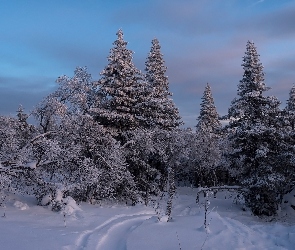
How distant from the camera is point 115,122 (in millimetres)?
23797

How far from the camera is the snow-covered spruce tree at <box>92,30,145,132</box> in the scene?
23.5 m

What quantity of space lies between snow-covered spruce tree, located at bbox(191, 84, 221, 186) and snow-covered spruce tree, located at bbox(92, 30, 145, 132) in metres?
16.9

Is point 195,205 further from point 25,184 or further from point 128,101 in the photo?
point 25,184

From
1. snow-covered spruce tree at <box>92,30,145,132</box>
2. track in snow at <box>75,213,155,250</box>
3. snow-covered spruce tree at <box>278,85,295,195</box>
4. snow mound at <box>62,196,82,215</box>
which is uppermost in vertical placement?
snow-covered spruce tree at <box>92,30,145,132</box>

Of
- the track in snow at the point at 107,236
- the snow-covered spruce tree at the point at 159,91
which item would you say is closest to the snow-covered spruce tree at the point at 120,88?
the snow-covered spruce tree at the point at 159,91

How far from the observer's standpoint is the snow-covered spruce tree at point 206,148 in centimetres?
4069

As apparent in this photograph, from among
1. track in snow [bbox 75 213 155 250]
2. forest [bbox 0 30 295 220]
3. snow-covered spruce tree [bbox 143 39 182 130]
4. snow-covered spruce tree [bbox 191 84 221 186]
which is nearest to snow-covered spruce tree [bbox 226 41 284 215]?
forest [bbox 0 30 295 220]

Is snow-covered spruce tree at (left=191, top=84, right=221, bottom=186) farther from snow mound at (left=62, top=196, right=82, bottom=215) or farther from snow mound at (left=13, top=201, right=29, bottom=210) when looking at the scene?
snow mound at (left=13, top=201, right=29, bottom=210)

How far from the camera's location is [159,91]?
3112 centimetres

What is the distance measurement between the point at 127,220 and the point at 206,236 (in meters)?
5.16

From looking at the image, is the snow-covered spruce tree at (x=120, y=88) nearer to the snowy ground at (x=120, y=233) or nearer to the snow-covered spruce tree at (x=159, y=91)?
the snow-covered spruce tree at (x=159, y=91)

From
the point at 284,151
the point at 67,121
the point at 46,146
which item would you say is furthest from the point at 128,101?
the point at 284,151

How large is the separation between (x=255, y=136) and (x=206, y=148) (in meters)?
18.2

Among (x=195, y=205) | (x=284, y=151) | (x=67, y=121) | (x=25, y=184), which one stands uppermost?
(x=67, y=121)
